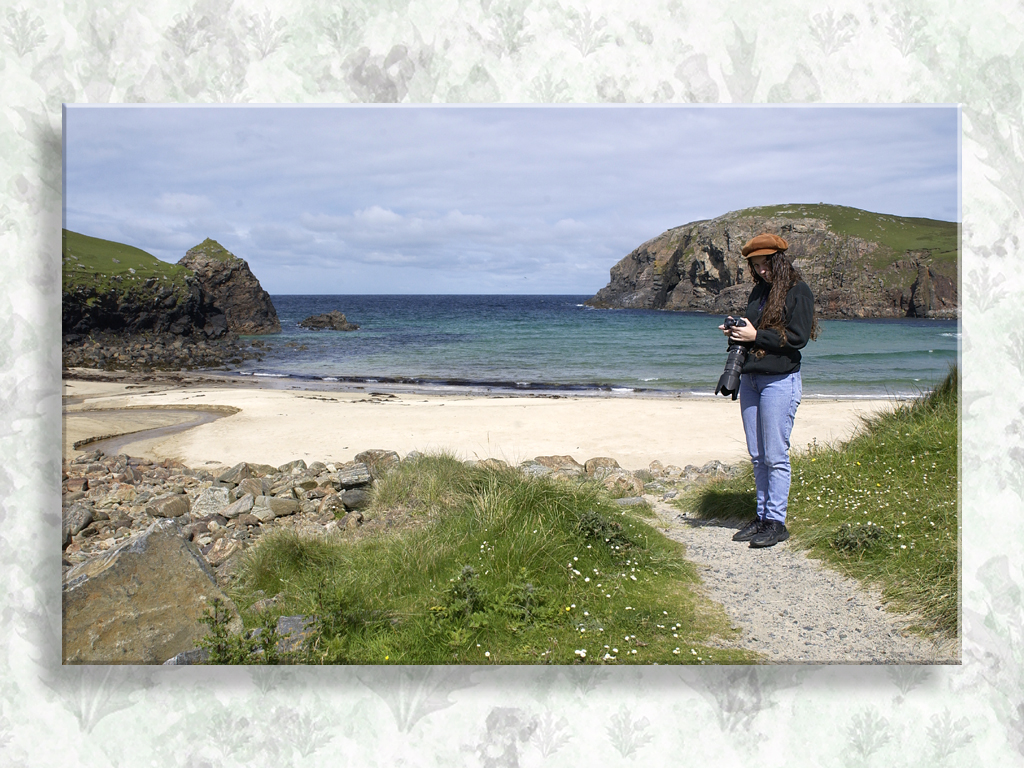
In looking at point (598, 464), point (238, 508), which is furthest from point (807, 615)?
point (238, 508)

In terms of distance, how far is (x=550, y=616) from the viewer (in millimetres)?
2734

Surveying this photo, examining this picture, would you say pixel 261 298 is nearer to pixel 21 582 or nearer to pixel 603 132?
pixel 21 582

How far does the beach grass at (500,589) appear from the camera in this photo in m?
2.67

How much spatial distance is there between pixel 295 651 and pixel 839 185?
3.58 m

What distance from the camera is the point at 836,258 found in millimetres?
4801

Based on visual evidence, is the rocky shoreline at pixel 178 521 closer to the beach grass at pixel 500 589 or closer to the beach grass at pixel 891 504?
the beach grass at pixel 500 589

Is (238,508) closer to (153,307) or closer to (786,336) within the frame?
(153,307)

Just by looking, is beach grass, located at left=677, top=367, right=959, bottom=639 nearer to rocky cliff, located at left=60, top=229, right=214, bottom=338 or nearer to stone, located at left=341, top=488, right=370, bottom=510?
stone, located at left=341, top=488, right=370, bottom=510

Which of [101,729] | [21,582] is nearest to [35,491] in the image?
[21,582]

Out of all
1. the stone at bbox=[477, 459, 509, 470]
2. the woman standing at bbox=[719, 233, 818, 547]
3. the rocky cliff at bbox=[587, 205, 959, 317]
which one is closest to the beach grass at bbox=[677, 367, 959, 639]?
the woman standing at bbox=[719, 233, 818, 547]

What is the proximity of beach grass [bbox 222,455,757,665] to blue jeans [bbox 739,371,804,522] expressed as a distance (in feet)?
2.11

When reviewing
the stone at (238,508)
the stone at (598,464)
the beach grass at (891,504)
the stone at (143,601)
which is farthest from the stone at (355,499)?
the beach grass at (891,504)

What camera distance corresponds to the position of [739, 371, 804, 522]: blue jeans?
3461 millimetres

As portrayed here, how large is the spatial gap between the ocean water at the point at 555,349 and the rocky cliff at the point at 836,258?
200 mm
